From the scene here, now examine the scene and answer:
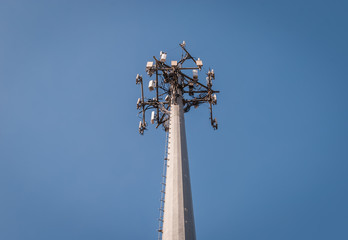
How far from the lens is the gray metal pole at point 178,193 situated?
16.7m

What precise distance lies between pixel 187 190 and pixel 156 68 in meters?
11.9

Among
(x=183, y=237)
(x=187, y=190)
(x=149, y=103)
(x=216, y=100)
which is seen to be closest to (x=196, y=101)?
(x=216, y=100)

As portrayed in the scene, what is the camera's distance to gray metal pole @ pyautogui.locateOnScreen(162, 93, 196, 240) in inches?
656

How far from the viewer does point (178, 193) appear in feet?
59.8

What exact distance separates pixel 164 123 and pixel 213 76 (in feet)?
17.3

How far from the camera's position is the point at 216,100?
28578 millimetres

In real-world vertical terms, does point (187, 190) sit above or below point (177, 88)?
below

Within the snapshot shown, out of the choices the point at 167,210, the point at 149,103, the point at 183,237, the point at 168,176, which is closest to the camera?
the point at 183,237

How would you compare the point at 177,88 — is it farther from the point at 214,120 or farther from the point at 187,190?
the point at 187,190

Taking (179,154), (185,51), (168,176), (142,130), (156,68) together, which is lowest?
(168,176)

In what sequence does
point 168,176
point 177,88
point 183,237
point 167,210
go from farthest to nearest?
point 177,88 < point 168,176 < point 167,210 < point 183,237

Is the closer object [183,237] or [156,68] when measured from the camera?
[183,237]

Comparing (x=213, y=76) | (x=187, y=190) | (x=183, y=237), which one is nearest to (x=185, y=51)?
(x=213, y=76)

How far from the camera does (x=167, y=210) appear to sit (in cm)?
1783
